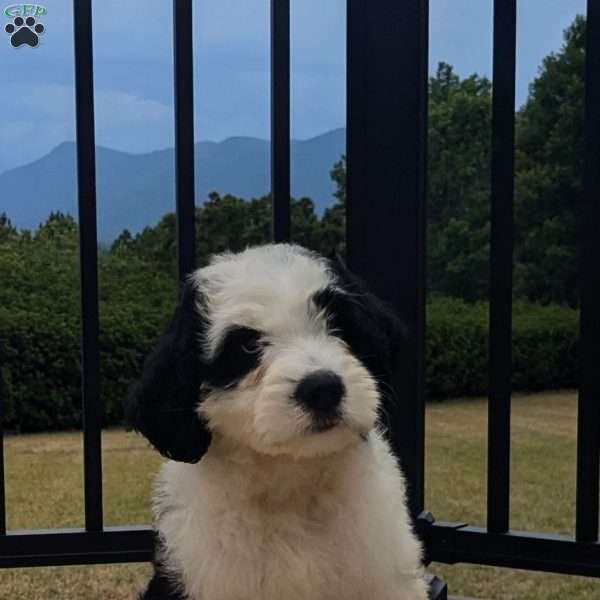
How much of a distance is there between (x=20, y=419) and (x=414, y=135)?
4.84 metres

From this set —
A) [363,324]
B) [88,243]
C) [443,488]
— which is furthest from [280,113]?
[443,488]

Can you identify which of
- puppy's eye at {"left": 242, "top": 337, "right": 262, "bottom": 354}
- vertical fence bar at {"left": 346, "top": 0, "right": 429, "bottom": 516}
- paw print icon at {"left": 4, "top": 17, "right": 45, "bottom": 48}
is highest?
paw print icon at {"left": 4, "top": 17, "right": 45, "bottom": 48}

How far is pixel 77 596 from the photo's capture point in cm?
359

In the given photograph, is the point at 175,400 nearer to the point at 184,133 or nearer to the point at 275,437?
the point at 275,437

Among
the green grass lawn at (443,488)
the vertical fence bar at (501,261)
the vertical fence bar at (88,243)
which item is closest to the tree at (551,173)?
the green grass lawn at (443,488)

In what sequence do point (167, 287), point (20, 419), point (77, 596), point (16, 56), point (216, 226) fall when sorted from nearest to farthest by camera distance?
point (77, 596), point (216, 226), point (16, 56), point (167, 287), point (20, 419)

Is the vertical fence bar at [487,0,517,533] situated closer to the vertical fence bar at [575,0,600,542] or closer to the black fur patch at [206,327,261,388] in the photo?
the vertical fence bar at [575,0,600,542]

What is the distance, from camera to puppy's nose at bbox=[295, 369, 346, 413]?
71.9 inches

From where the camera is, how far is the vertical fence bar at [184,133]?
285 centimetres

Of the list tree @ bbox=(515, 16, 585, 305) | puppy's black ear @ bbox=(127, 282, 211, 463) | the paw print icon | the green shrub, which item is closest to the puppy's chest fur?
puppy's black ear @ bbox=(127, 282, 211, 463)

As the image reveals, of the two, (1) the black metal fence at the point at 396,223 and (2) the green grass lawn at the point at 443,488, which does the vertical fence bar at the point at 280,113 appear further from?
(2) the green grass lawn at the point at 443,488

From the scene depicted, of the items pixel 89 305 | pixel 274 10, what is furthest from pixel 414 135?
pixel 89 305

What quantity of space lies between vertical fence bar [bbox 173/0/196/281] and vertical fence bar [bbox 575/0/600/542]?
3.96 feet

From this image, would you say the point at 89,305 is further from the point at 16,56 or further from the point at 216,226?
the point at 16,56
